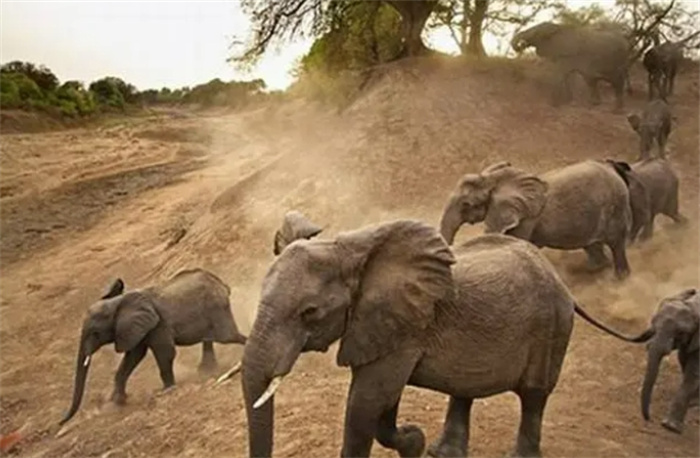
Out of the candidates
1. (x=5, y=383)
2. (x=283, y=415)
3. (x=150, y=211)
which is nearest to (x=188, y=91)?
(x=150, y=211)

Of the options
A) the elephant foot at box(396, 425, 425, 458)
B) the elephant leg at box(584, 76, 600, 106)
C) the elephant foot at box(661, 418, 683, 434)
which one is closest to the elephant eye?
the elephant foot at box(396, 425, 425, 458)

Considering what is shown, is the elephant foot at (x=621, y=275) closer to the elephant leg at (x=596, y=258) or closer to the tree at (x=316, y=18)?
the elephant leg at (x=596, y=258)

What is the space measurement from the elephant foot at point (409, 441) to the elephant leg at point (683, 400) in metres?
2.09

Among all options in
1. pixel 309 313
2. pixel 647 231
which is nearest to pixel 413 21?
pixel 647 231

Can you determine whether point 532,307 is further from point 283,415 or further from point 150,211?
point 150,211

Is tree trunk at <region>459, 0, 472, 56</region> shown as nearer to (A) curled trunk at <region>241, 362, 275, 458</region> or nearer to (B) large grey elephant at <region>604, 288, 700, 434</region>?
(B) large grey elephant at <region>604, 288, 700, 434</region>

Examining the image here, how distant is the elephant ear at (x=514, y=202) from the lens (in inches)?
310

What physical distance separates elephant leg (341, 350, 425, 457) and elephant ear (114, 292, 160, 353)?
12.2ft

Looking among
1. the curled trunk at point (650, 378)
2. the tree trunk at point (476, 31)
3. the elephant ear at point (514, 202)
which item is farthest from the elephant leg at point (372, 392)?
the tree trunk at point (476, 31)

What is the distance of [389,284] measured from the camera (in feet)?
12.3

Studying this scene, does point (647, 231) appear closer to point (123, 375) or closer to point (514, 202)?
point (514, 202)

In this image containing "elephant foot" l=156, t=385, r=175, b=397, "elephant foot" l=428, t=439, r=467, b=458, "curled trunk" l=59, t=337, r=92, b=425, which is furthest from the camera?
"elephant foot" l=156, t=385, r=175, b=397

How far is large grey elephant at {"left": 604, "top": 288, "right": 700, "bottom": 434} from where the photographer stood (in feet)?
18.1

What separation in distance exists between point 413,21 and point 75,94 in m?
18.4
